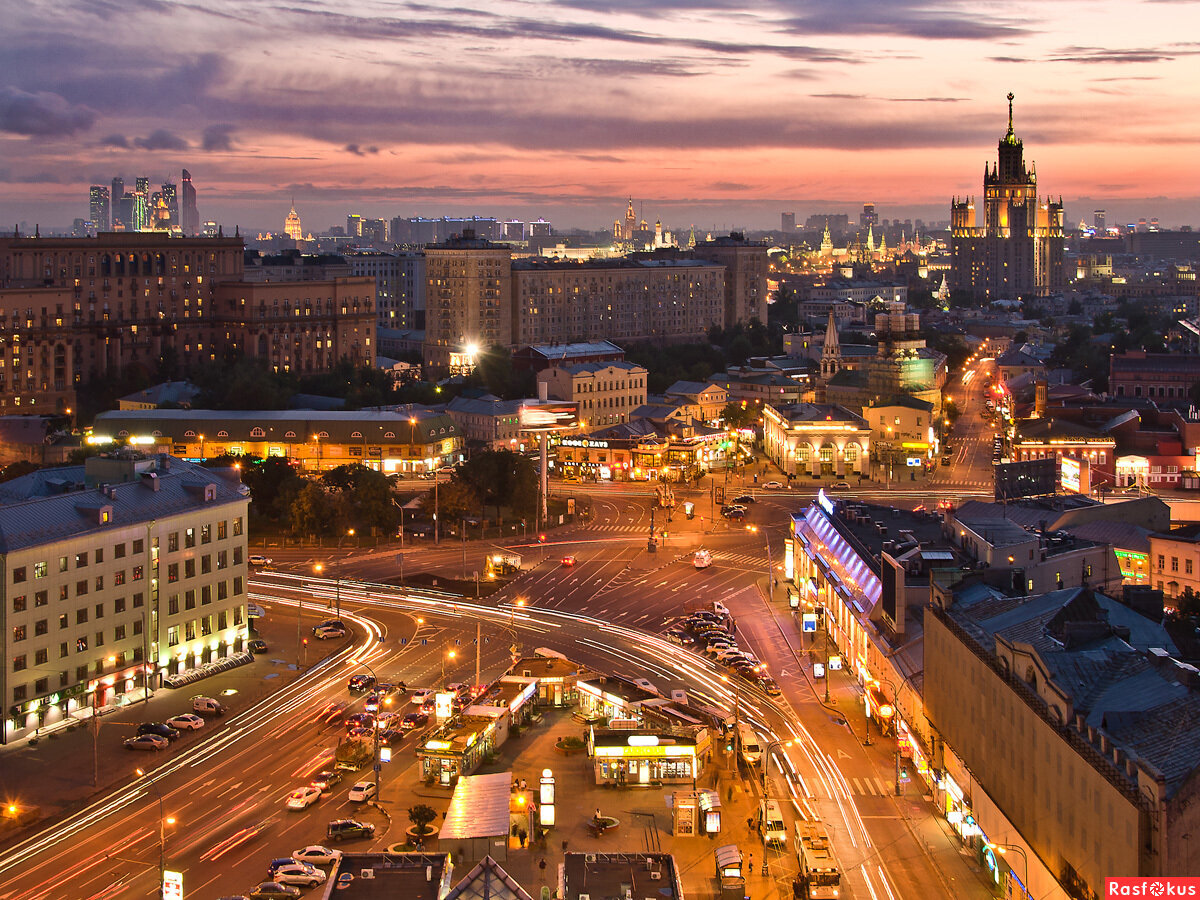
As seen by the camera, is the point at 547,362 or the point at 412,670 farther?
the point at 547,362

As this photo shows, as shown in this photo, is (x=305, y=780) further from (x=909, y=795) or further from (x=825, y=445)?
(x=825, y=445)

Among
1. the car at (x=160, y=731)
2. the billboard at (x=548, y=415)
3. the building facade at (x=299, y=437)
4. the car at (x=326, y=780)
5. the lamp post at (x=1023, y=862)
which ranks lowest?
the car at (x=326, y=780)

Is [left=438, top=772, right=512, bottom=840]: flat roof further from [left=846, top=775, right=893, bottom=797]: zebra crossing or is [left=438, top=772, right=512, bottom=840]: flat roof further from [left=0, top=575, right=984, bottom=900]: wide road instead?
[left=846, top=775, right=893, bottom=797]: zebra crossing

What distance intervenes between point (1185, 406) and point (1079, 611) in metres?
58.2

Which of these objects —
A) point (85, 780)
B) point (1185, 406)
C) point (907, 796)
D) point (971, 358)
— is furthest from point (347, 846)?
point (971, 358)

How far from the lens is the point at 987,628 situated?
3094 centimetres

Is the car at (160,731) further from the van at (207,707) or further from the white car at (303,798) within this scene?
the white car at (303,798)

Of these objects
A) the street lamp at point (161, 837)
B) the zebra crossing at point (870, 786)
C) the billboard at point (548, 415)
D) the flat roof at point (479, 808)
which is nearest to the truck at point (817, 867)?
the zebra crossing at point (870, 786)

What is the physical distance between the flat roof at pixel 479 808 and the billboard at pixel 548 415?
4414cm

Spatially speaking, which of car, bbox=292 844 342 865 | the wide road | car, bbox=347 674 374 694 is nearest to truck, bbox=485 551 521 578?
the wide road

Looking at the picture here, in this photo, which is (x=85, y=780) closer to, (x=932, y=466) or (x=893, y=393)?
(x=932, y=466)

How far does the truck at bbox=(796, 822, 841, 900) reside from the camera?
2668cm

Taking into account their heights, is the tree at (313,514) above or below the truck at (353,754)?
above

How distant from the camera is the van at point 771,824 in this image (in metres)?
29.3
